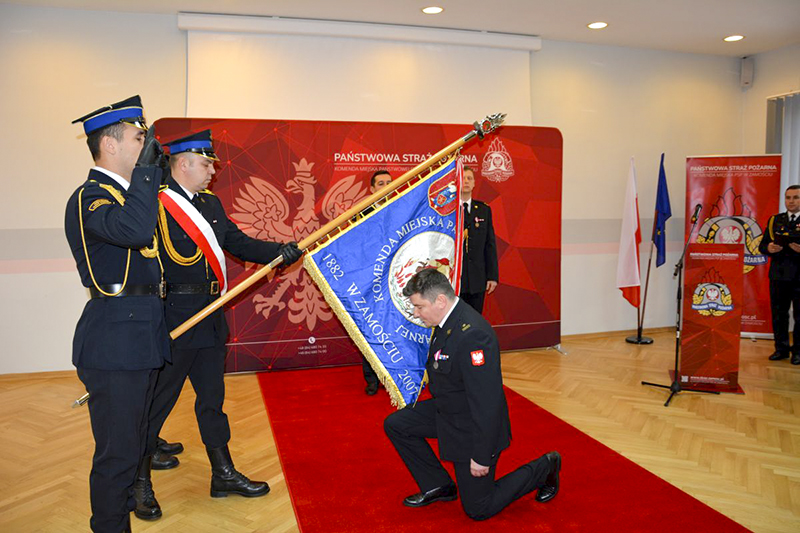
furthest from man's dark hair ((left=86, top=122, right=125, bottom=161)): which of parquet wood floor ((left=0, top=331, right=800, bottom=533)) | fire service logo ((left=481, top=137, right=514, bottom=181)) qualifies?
fire service logo ((left=481, top=137, right=514, bottom=181))

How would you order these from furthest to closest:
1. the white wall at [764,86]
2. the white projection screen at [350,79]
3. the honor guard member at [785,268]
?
the white wall at [764,86]
the honor guard member at [785,268]
the white projection screen at [350,79]

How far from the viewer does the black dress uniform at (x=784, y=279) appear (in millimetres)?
5957

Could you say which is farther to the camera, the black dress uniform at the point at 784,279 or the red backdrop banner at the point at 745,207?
the red backdrop banner at the point at 745,207

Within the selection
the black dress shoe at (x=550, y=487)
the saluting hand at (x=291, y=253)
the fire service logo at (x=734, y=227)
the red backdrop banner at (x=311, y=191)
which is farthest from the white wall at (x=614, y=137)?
the saluting hand at (x=291, y=253)

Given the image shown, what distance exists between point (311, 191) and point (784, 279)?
4675 mm

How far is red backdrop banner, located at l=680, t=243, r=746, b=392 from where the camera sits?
4812mm

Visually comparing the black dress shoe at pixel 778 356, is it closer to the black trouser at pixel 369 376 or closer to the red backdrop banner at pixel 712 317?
the red backdrop banner at pixel 712 317

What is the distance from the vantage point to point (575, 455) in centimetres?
368

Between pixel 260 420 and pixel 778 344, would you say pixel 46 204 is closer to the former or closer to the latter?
pixel 260 420

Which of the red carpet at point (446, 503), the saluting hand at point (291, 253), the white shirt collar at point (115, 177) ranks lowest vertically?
the red carpet at point (446, 503)

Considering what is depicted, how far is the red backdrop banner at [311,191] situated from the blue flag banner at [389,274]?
Answer: 8.34 feet

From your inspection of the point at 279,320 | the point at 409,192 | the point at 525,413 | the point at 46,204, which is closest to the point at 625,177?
the point at 525,413

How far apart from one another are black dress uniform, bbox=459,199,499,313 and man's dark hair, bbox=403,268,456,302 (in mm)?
2286

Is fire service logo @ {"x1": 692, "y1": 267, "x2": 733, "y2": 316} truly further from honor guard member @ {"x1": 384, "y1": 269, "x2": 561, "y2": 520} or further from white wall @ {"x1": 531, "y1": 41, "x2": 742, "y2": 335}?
honor guard member @ {"x1": 384, "y1": 269, "x2": 561, "y2": 520}
